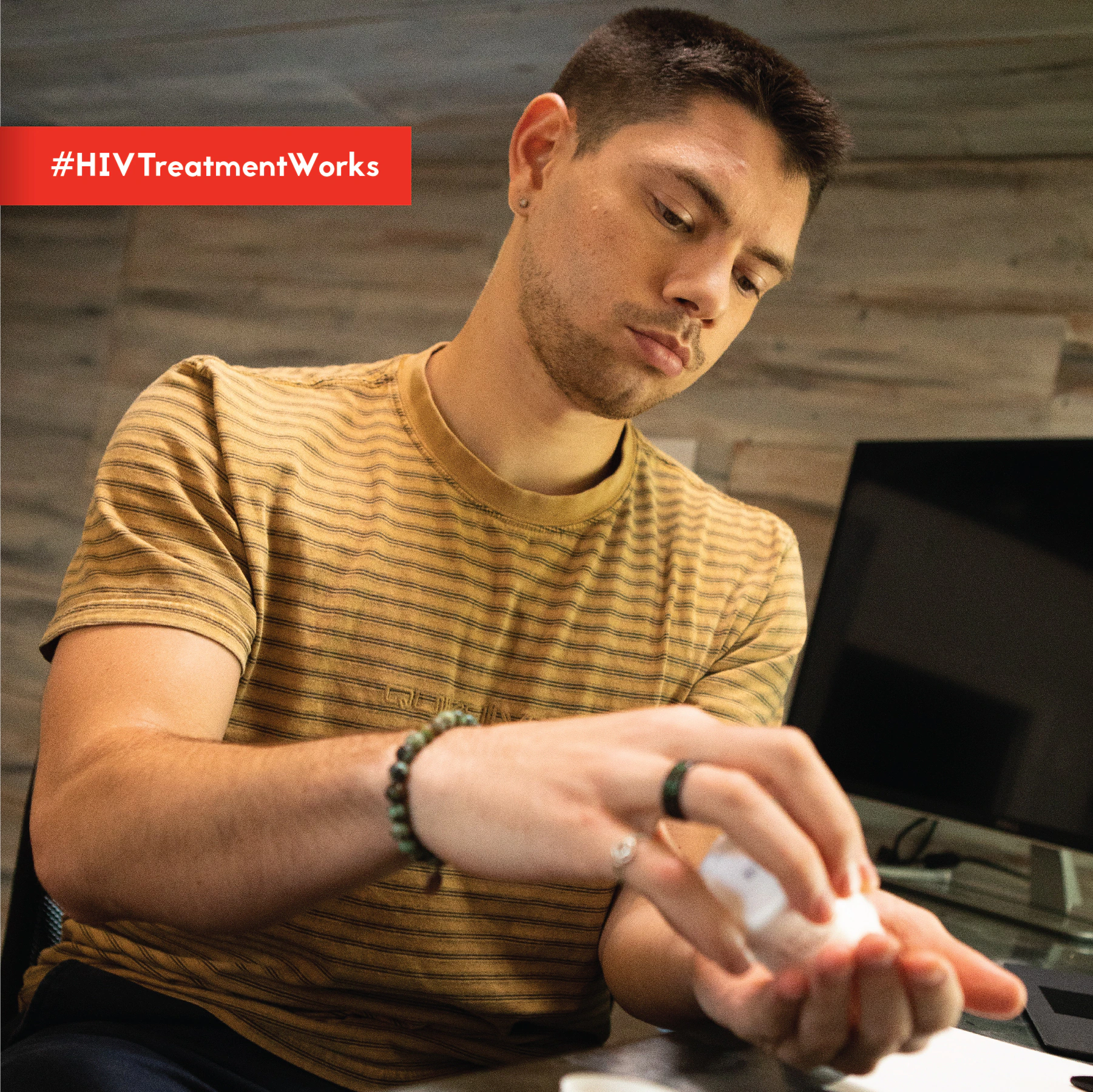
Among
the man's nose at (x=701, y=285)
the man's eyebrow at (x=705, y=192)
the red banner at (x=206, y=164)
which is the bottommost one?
the man's nose at (x=701, y=285)

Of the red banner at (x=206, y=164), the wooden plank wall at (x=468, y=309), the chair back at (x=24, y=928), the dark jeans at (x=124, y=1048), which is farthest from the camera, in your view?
the red banner at (x=206, y=164)

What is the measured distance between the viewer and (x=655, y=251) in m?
1.03

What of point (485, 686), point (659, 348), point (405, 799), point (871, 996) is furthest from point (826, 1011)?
point (659, 348)

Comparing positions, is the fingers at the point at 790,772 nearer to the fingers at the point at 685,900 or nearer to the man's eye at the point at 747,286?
the fingers at the point at 685,900

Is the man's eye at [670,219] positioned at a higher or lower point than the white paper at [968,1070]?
higher

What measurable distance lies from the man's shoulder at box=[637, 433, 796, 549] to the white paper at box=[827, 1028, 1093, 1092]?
0.61 metres

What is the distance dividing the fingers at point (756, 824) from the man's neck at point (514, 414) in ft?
2.10

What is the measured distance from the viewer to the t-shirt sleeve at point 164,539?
2.74 ft

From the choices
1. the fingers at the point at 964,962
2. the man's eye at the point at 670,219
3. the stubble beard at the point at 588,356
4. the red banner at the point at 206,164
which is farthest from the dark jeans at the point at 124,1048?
the red banner at the point at 206,164

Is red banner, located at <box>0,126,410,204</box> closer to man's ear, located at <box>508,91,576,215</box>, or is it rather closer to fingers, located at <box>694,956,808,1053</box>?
man's ear, located at <box>508,91,576,215</box>

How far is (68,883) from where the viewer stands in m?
0.72

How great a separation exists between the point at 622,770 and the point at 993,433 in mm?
1757

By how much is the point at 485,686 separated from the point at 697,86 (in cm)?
65

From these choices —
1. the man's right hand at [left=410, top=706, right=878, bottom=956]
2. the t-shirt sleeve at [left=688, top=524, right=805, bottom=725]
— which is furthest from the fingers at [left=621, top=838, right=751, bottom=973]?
the t-shirt sleeve at [left=688, top=524, right=805, bottom=725]
